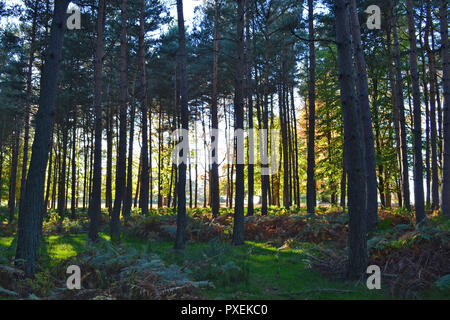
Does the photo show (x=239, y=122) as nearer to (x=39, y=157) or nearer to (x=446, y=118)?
(x=39, y=157)

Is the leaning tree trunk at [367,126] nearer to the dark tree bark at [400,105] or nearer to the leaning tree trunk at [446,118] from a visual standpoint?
the leaning tree trunk at [446,118]

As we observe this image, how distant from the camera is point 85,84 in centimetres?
1952

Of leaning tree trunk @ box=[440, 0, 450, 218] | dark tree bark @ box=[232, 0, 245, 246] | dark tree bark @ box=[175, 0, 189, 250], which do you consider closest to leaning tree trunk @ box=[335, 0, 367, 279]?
dark tree bark @ box=[232, 0, 245, 246]

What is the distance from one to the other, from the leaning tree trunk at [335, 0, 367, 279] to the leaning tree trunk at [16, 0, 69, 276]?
223 inches

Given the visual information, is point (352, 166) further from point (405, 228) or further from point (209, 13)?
point (209, 13)

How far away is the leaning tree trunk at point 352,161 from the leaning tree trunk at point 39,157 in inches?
223

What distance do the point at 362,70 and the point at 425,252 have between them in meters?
5.71

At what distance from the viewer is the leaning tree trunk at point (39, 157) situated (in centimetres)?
625

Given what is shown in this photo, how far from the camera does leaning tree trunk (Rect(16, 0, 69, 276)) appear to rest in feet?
20.5

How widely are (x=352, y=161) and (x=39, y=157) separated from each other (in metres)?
6.04

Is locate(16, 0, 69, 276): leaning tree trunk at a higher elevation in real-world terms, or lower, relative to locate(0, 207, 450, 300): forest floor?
higher

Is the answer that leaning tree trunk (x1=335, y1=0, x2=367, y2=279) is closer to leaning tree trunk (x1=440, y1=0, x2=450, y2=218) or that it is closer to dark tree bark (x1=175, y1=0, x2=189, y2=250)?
dark tree bark (x1=175, y1=0, x2=189, y2=250)
